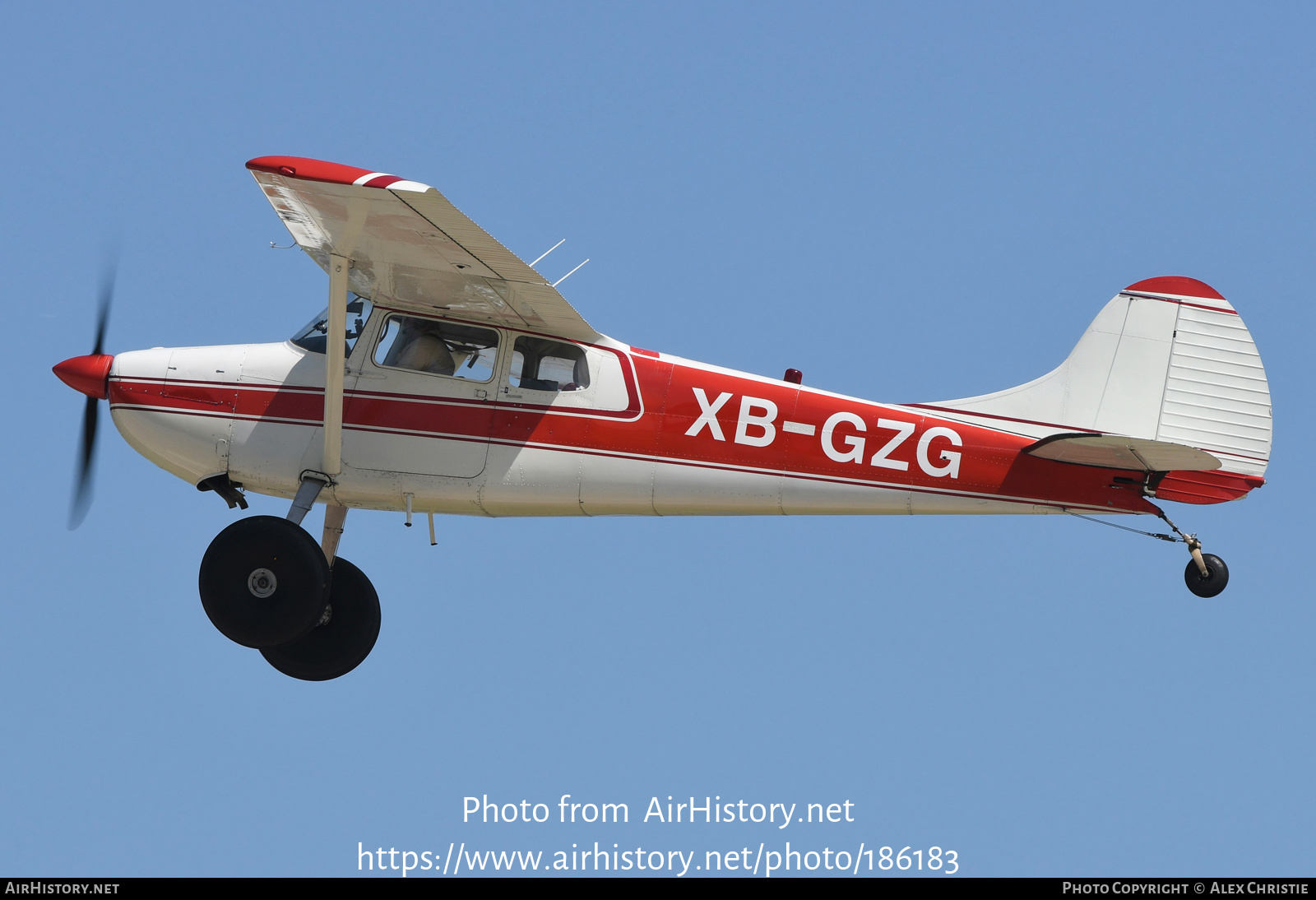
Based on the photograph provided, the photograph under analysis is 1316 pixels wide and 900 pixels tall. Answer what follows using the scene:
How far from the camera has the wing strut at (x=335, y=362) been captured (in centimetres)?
1096

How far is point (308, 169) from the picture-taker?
31.4 feet

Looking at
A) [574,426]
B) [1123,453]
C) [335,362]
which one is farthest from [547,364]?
[1123,453]

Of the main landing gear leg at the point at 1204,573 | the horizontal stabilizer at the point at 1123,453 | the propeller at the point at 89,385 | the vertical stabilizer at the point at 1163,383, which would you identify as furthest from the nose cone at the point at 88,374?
the main landing gear leg at the point at 1204,573

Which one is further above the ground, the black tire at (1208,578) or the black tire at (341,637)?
the black tire at (1208,578)

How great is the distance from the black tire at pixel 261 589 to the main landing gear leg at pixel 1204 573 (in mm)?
6014

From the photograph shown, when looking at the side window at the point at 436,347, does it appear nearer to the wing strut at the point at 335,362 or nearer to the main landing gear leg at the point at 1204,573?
the wing strut at the point at 335,362

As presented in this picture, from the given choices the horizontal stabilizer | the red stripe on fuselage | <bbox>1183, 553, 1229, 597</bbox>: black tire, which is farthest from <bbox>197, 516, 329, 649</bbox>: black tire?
<bbox>1183, 553, 1229, 597</bbox>: black tire

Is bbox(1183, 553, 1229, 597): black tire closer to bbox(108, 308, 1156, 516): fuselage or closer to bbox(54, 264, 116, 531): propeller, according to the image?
bbox(108, 308, 1156, 516): fuselage

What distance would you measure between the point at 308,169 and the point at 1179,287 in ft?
21.2

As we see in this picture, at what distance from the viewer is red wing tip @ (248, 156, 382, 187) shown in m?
9.52

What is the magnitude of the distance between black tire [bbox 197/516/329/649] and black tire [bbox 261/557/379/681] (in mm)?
1647

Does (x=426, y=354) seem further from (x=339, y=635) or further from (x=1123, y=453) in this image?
(x=1123, y=453)

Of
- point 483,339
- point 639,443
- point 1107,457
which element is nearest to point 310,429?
point 483,339
